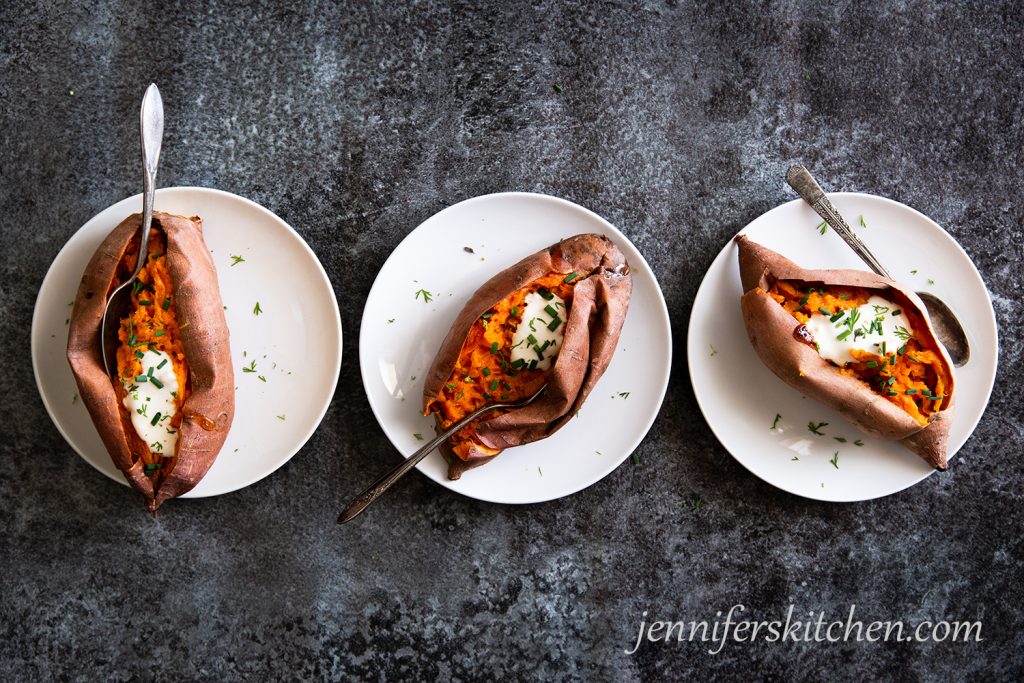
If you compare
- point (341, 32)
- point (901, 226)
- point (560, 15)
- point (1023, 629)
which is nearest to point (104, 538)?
point (341, 32)

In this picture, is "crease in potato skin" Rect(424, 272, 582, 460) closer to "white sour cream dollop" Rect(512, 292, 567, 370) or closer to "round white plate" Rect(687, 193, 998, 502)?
"white sour cream dollop" Rect(512, 292, 567, 370)

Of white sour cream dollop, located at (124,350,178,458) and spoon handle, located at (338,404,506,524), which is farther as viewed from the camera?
spoon handle, located at (338,404,506,524)

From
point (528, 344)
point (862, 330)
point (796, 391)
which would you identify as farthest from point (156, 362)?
point (862, 330)

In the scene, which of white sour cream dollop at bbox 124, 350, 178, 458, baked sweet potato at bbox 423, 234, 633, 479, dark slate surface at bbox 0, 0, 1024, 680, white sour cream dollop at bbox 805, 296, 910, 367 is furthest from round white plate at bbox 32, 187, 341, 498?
white sour cream dollop at bbox 805, 296, 910, 367

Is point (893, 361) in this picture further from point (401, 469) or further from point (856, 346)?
point (401, 469)

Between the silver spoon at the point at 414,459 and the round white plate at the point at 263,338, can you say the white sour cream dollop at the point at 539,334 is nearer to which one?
the silver spoon at the point at 414,459
